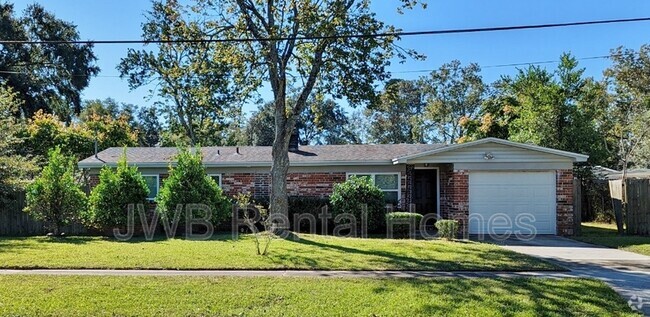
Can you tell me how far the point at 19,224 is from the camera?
1428 cm

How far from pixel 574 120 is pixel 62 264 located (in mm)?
19261

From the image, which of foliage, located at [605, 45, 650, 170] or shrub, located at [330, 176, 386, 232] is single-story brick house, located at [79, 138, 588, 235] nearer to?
shrub, located at [330, 176, 386, 232]

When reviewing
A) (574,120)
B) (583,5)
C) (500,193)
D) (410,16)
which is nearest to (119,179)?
(410,16)

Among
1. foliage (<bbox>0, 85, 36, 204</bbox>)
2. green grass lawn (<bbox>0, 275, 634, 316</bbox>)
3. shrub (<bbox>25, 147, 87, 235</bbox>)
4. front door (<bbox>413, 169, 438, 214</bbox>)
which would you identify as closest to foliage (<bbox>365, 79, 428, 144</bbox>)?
front door (<bbox>413, 169, 438, 214</bbox>)

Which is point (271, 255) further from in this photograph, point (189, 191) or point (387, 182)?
point (387, 182)

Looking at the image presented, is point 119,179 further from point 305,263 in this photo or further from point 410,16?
point 410,16

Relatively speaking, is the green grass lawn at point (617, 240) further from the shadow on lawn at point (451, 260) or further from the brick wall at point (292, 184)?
the brick wall at point (292, 184)

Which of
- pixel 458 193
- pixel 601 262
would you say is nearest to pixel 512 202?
pixel 458 193

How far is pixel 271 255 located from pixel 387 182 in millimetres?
8002

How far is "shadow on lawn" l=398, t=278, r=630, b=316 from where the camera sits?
562cm

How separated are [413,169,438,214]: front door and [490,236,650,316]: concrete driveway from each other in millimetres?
4725

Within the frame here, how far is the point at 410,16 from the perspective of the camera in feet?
45.8

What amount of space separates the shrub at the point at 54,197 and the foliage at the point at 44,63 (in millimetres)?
20842

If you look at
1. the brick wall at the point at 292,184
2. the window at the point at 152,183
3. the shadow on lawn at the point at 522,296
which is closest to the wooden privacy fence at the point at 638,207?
the shadow on lawn at the point at 522,296
